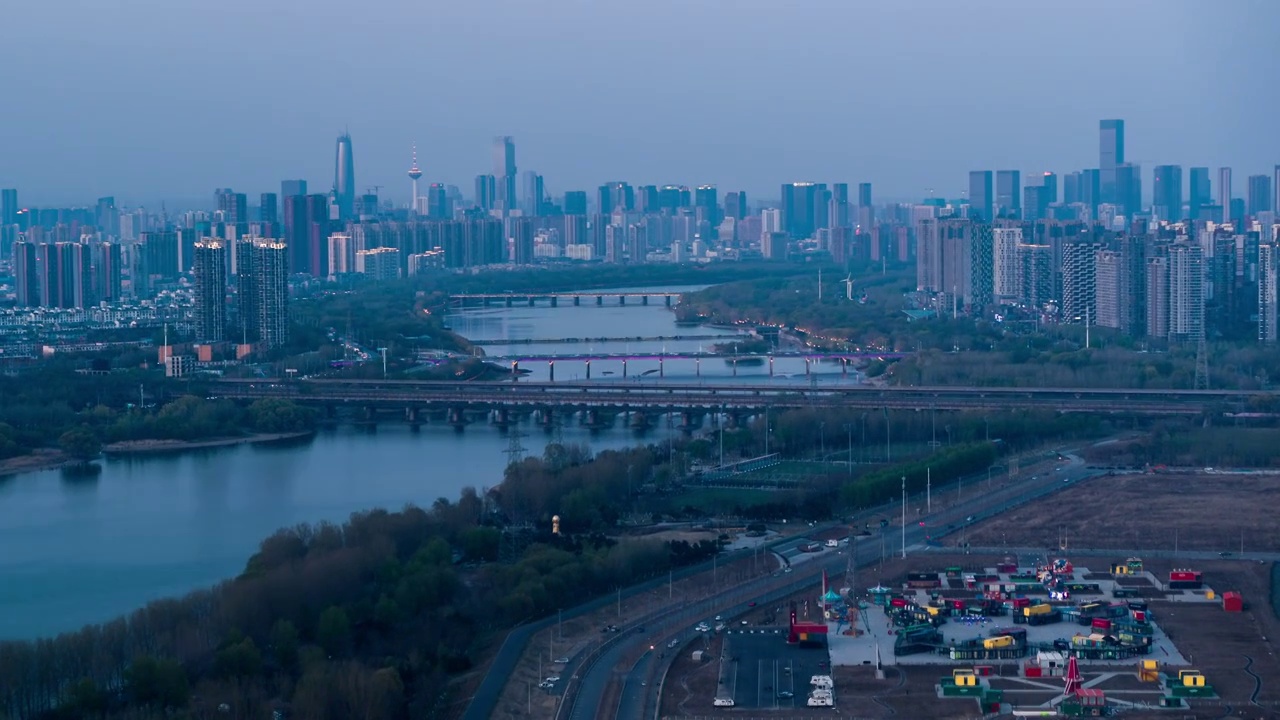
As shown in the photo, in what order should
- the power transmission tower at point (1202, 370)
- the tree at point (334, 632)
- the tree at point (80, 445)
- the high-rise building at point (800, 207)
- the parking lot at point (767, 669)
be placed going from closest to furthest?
the parking lot at point (767, 669), the tree at point (334, 632), the tree at point (80, 445), the power transmission tower at point (1202, 370), the high-rise building at point (800, 207)

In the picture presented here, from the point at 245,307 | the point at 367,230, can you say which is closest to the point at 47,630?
the point at 245,307

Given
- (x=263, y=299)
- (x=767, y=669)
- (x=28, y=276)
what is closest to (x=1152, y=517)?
(x=767, y=669)

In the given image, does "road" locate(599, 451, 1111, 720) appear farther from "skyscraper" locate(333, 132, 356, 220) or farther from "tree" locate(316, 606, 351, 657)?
"skyscraper" locate(333, 132, 356, 220)

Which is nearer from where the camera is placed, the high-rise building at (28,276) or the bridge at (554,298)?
the high-rise building at (28,276)

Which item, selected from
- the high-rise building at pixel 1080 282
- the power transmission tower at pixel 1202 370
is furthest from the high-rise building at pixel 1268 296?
the power transmission tower at pixel 1202 370

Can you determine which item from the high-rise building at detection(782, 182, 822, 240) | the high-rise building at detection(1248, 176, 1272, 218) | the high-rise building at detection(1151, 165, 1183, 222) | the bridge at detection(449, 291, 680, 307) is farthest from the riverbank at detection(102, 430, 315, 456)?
the high-rise building at detection(782, 182, 822, 240)

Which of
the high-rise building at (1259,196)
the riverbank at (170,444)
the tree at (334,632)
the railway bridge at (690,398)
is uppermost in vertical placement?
the high-rise building at (1259,196)

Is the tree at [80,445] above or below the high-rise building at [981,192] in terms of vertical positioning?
below

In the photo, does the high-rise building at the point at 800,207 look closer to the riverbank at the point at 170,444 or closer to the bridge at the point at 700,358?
the bridge at the point at 700,358
